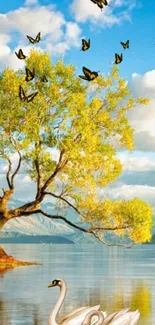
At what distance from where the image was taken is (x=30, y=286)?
46094 millimetres

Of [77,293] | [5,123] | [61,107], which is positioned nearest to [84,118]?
[61,107]

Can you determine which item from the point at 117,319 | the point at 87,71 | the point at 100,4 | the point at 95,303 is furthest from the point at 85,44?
the point at 95,303

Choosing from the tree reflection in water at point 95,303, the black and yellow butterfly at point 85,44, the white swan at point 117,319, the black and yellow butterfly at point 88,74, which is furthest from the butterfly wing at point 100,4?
the tree reflection in water at point 95,303

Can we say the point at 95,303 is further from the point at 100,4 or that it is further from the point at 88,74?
the point at 100,4

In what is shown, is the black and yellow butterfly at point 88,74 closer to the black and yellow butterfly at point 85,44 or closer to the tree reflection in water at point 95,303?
the black and yellow butterfly at point 85,44

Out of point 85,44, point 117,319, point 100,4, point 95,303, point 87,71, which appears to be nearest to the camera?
point 117,319

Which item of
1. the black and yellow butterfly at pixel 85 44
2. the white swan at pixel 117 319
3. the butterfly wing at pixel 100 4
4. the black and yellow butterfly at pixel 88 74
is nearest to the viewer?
the white swan at pixel 117 319

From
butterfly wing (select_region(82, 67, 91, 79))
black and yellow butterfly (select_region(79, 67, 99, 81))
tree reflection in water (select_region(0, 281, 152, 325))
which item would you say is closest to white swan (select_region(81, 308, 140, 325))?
tree reflection in water (select_region(0, 281, 152, 325))

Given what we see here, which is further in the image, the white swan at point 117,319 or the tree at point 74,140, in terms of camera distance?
the tree at point 74,140

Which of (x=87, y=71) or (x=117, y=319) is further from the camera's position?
Answer: (x=87, y=71)

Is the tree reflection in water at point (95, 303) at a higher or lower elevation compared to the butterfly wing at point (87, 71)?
lower

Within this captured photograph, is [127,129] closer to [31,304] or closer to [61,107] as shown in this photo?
[61,107]

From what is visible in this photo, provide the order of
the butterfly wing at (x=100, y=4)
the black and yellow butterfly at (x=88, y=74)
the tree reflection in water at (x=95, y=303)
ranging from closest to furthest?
1. the butterfly wing at (x=100, y=4)
2. the black and yellow butterfly at (x=88, y=74)
3. the tree reflection in water at (x=95, y=303)

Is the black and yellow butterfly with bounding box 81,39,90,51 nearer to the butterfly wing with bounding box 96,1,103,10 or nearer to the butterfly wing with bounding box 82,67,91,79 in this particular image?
the butterfly wing with bounding box 82,67,91,79
